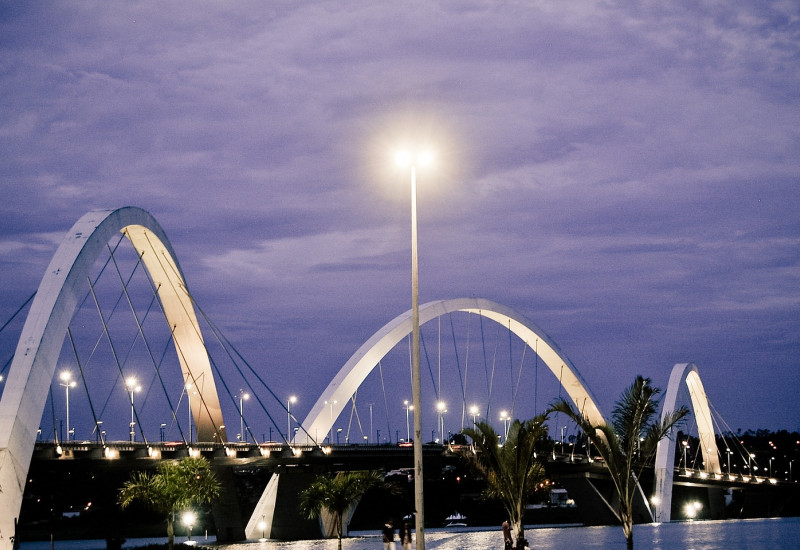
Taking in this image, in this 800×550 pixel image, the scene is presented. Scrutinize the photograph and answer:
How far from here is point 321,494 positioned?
4188cm

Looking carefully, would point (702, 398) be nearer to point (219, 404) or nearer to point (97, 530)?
point (219, 404)

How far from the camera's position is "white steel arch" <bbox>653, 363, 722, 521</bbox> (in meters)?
88.2

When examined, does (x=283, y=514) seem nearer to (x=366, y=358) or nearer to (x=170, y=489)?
(x=366, y=358)

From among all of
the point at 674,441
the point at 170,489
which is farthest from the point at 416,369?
the point at 674,441

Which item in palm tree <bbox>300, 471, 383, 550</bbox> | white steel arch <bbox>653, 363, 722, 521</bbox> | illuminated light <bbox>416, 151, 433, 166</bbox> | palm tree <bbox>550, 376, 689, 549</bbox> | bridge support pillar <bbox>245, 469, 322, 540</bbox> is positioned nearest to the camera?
illuminated light <bbox>416, 151, 433, 166</bbox>

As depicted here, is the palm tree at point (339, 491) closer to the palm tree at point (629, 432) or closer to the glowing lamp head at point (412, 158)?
the palm tree at point (629, 432)

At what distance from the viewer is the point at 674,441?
8638 centimetres

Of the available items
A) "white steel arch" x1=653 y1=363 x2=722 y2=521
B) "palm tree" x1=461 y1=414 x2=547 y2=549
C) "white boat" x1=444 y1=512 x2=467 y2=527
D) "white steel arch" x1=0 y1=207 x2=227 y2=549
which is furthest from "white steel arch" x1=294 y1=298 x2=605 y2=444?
"white boat" x1=444 y1=512 x2=467 y2=527

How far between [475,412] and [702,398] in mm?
24026

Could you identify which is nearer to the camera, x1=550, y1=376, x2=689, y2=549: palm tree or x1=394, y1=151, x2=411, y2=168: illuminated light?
x1=394, y1=151, x2=411, y2=168: illuminated light

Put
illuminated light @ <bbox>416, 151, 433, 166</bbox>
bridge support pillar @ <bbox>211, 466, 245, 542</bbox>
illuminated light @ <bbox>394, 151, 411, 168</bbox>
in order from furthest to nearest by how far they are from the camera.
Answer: bridge support pillar @ <bbox>211, 466, 245, 542</bbox> < illuminated light @ <bbox>394, 151, 411, 168</bbox> < illuminated light @ <bbox>416, 151, 433, 166</bbox>

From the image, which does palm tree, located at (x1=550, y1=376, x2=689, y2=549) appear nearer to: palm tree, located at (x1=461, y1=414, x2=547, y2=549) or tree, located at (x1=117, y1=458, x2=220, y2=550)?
palm tree, located at (x1=461, y1=414, x2=547, y2=549)

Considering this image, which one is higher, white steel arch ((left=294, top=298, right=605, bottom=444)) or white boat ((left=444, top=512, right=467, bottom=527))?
white steel arch ((left=294, top=298, right=605, bottom=444))

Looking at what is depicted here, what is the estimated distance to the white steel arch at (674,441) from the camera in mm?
88188
